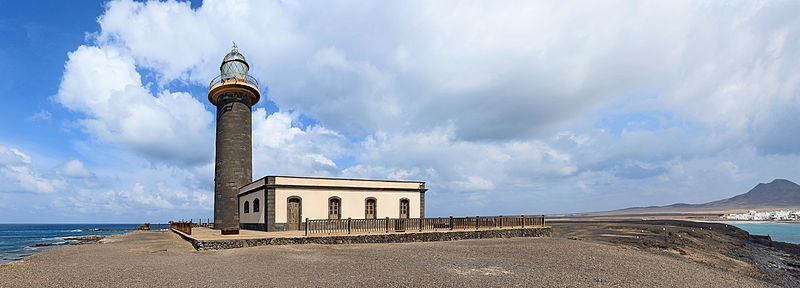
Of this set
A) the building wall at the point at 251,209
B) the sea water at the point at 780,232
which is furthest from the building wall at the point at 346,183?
the sea water at the point at 780,232

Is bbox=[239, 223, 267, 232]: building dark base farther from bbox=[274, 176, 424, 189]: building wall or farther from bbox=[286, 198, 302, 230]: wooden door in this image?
bbox=[274, 176, 424, 189]: building wall

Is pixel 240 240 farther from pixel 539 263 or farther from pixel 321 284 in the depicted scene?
pixel 539 263

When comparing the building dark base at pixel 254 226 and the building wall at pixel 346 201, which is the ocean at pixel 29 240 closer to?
the building dark base at pixel 254 226

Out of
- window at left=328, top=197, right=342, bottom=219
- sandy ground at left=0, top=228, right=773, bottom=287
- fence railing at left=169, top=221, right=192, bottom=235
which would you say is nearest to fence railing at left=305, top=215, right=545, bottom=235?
window at left=328, top=197, right=342, bottom=219

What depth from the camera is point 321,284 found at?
33.1 ft

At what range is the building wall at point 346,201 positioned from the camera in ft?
78.0

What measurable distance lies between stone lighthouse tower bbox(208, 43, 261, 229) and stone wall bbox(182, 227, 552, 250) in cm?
870

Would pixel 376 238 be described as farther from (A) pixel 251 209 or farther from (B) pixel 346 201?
(A) pixel 251 209

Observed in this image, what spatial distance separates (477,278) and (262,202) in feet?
53.9

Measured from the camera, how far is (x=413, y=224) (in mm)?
22406

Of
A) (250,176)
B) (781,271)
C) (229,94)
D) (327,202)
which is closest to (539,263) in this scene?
(781,271)

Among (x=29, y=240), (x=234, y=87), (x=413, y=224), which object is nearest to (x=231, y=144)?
(x=234, y=87)

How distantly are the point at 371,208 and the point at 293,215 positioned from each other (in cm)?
479

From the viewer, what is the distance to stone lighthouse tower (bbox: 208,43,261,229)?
28.9 meters
